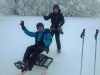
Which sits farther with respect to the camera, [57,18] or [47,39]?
[57,18]

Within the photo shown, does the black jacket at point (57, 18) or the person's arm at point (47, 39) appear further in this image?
the black jacket at point (57, 18)

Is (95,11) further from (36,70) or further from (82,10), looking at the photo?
(36,70)

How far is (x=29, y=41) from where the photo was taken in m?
7.38

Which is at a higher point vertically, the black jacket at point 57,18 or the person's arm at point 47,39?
the black jacket at point 57,18

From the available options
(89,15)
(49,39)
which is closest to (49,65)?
(49,39)

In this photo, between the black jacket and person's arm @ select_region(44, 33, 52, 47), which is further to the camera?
the black jacket

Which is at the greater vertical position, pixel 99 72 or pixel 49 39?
pixel 49 39

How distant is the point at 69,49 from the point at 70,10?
18044mm

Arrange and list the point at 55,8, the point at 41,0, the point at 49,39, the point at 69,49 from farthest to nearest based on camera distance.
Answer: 1. the point at 41,0
2. the point at 69,49
3. the point at 55,8
4. the point at 49,39

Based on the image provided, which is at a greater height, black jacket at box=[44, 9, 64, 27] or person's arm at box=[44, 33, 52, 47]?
black jacket at box=[44, 9, 64, 27]

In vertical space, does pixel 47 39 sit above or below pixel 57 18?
below

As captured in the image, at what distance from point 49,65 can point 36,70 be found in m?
0.47

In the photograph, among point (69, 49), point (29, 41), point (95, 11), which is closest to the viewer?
point (69, 49)

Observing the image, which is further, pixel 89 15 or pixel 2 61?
pixel 89 15
